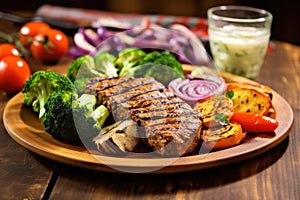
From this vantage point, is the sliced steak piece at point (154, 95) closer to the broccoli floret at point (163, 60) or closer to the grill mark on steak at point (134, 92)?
the grill mark on steak at point (134, 92)

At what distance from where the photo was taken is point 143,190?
6.45ft

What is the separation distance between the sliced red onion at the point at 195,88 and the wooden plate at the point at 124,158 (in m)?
0.34

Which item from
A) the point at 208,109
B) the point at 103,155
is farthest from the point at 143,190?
the point at 208,109

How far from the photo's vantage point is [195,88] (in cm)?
266

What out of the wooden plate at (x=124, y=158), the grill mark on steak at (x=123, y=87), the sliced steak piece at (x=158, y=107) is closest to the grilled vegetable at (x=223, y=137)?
the wooden plate at (x=124, y=158)

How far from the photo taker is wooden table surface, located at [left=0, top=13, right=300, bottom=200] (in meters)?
1.94

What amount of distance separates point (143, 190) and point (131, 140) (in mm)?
299

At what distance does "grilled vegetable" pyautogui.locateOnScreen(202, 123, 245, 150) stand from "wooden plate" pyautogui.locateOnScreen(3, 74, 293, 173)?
0.12ft

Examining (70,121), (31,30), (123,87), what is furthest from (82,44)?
(70,121)

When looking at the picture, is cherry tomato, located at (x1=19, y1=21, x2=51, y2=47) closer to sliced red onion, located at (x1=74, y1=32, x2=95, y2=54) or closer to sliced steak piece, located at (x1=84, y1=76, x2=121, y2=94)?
sliced red onion, located at (x1=74, y1=32, x2=95, y2=54)

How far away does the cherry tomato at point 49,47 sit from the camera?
11.5ft

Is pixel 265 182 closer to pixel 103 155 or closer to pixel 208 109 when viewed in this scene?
pixel 208 109

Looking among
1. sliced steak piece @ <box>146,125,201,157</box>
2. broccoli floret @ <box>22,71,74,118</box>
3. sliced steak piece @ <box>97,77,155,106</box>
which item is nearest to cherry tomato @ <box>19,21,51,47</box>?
broccoli floret @ <box>22,71,74,118</box>

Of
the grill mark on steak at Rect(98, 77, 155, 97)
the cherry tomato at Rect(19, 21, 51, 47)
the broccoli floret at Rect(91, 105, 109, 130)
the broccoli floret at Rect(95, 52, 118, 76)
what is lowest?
the cherry tomato at Rect(19, 21, 51, 47)
